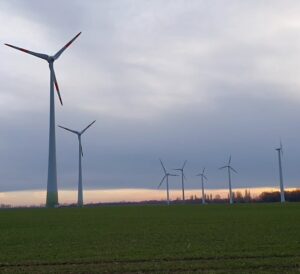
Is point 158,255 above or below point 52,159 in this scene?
below

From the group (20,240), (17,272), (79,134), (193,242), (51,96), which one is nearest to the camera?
(17,272)

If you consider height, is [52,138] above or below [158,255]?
above

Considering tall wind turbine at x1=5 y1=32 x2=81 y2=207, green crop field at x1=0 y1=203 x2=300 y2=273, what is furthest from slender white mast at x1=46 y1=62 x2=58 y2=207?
green crop field at x1=0 y1=203 x2=300 y2=273

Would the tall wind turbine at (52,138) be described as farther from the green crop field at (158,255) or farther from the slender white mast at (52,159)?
the green crop field at (158,255)

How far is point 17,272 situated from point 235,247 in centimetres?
899

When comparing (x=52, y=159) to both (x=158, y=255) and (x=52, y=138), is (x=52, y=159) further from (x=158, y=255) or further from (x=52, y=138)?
(x=158, y=255)

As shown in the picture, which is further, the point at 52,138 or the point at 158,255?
the point at 52,138

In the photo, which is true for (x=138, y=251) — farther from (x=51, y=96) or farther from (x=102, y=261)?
(x=51, y=96)

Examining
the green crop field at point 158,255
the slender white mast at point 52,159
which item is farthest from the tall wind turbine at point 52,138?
the green crop field at point 158,255

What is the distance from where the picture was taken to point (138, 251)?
21750 mm

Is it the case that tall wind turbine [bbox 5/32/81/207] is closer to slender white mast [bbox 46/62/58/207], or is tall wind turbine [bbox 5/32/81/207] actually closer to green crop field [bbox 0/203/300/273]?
slender white mast [bbox 46/62/58/207]

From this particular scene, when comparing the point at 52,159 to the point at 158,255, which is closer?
the point at 158,255

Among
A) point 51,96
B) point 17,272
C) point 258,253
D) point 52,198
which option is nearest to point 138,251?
point 258,253

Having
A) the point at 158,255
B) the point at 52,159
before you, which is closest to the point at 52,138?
the point at 52,159
